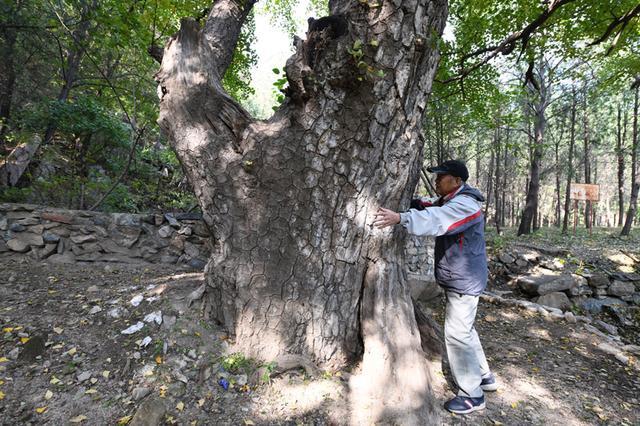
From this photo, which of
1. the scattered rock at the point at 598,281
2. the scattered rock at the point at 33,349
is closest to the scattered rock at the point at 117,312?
the scattered rock at the point at 33,349

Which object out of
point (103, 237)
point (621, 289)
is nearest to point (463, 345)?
point (103, 237)

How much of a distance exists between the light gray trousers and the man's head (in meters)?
0.94

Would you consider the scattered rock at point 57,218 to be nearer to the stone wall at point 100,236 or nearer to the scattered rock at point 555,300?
the stone wall at point 100,236

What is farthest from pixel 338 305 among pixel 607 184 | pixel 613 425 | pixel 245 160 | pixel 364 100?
pixel 607 184

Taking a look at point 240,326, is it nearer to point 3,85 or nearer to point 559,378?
point 559,378

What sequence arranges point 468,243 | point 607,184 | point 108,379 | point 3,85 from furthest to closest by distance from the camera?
point 607,184, point 3,85, point 468,243, point 108,379

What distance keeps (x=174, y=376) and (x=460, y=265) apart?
99.4 inches

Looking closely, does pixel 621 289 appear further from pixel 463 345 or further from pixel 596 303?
pixel 463 345

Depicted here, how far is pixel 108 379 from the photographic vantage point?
8.13 feet

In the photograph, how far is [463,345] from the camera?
8.77 feet

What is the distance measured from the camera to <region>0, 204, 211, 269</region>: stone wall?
15.1 feet

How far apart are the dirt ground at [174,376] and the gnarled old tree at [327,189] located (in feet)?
0.95

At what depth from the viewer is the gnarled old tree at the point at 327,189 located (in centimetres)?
252

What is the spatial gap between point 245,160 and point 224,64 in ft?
6.85
